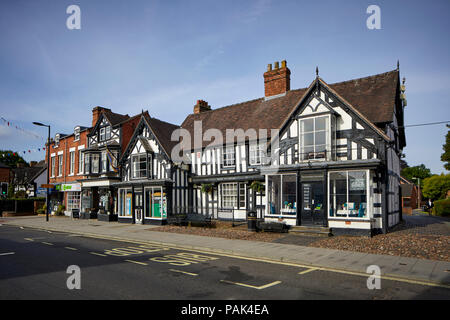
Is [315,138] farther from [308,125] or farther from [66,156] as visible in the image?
[66,156]

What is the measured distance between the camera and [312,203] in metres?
17.1

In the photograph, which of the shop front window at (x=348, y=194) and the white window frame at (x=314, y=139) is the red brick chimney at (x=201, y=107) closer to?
the white window frame at (x=314, y=139)

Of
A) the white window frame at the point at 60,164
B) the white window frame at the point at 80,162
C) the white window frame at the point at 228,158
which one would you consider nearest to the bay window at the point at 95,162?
the white window frame at the point at 80,162

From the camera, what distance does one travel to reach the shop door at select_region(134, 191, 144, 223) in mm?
24172

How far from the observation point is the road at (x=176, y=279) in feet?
23.2

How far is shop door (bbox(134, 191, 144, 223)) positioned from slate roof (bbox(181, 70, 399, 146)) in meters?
6.72

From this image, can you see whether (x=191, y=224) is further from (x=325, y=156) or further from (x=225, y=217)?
(x=325, y=156)

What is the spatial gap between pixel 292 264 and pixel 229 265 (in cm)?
212

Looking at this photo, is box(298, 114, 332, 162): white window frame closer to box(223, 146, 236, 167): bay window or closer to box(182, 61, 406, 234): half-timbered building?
box(182, 61, 406, 234): half-timbered building

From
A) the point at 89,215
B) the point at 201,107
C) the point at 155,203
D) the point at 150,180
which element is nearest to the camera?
the point at 150,180

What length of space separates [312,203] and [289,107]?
7.84 m

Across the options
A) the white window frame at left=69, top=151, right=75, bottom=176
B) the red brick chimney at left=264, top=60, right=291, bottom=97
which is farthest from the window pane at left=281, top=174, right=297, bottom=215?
the white window frame at left=69, top=151, right=75, bottom=176

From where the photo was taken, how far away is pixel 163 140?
81.7 feet

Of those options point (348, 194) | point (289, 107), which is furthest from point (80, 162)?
point (348, 194)
